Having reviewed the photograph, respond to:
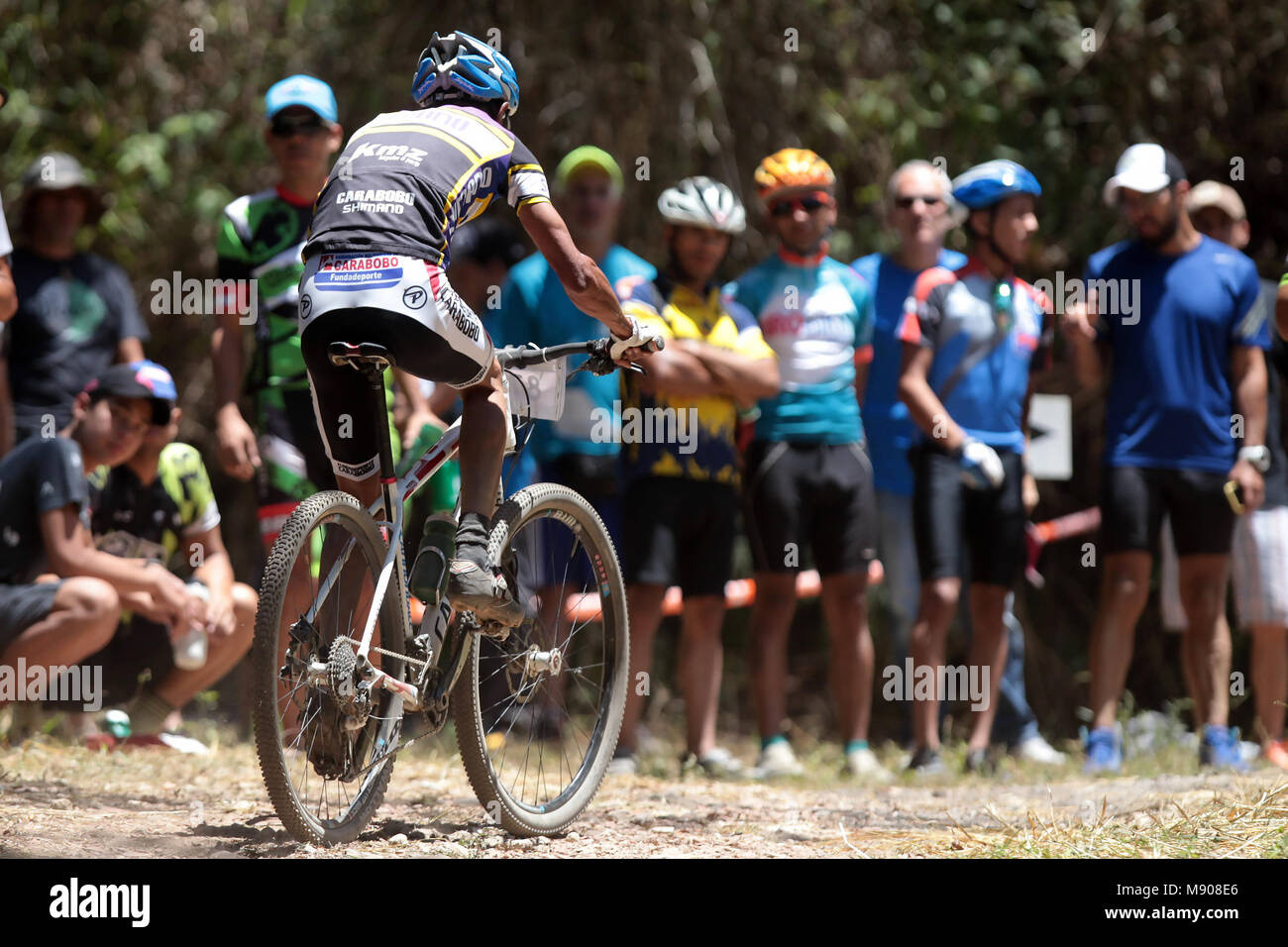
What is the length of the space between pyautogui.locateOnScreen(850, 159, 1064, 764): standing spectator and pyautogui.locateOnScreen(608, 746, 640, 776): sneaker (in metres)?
1.43

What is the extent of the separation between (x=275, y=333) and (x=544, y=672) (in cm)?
181

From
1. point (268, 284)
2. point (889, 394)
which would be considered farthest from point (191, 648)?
point (889, 394)

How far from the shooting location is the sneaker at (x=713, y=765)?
583 centimetres

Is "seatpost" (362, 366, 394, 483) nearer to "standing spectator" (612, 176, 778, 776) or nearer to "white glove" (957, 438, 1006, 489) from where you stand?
"standing spectator" (612, 176, 778, 776)

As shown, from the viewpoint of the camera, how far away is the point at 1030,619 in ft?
28.9

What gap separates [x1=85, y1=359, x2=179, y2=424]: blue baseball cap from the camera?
5770 mm

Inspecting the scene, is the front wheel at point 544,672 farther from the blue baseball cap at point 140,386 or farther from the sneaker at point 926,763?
the blue baseball cap at point 140,386

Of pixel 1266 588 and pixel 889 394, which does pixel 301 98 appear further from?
pixel 1266 588

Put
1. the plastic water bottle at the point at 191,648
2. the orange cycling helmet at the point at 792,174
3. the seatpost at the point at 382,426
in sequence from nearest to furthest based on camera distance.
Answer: the seatpost at the point at 382,426 < the plastic water bottle at the point at 191,648 < the orange cycling helmet at the point at 792,174

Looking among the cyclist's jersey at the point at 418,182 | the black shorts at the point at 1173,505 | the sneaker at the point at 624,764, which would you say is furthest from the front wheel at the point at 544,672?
the black shorts at the point at 1173,505

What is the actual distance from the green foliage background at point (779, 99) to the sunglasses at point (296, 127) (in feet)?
8.90

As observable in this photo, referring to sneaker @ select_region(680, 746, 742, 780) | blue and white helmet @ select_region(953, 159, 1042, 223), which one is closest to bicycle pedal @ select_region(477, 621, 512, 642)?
sneaker @ select_region(680, 746, 742, 780)
